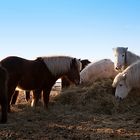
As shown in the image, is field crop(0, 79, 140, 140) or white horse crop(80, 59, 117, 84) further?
white horse crop(80, 59, 117, 84)

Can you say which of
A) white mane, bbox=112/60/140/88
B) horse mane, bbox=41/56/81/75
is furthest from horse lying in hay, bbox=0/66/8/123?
white mane, bbox=112/60/140/88

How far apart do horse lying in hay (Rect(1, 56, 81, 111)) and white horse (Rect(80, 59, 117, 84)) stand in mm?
2420

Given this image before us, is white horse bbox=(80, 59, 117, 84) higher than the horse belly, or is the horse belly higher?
white horse bbox=(80, 59, 117, 84)

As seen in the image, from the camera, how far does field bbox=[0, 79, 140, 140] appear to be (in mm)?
6688

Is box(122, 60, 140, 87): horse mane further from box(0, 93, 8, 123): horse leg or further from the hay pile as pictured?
box(0, 93, 8, 123): horse leg

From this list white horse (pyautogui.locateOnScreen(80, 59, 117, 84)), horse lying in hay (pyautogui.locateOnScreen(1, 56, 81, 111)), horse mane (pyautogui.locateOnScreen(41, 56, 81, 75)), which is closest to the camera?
horse lying in hay (pyautogui.locateOnScreen(1, 56, 81, 111))

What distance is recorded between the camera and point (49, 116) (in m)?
9.01

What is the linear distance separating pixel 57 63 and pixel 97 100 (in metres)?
1.56

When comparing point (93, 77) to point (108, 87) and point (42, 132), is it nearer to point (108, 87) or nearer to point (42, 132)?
point (108, 87)

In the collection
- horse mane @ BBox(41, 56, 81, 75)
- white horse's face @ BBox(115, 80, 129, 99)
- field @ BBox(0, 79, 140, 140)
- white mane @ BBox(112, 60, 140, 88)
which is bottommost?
field @ BBox(0, 79, 140, 140)

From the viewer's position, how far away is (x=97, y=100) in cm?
1086

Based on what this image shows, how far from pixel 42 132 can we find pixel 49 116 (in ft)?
7.14

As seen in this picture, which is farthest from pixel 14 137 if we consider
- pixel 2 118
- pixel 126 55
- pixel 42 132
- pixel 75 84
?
pixel 126 55

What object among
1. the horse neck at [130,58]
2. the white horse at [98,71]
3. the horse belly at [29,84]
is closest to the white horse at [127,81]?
the horse neck at [130,58]
